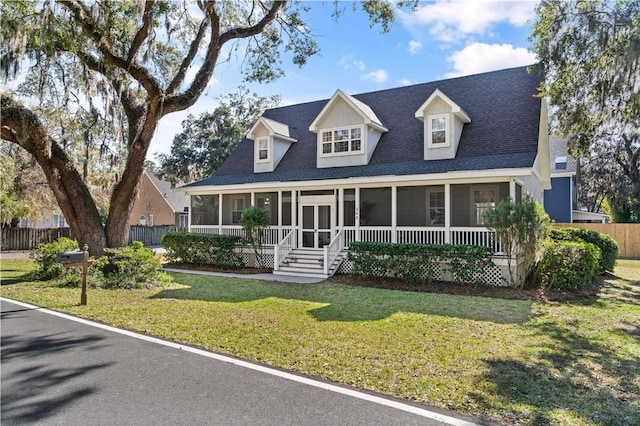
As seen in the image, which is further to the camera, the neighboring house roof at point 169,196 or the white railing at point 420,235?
the neighboring house roof at point 169,196

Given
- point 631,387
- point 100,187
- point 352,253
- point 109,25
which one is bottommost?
point 631,387

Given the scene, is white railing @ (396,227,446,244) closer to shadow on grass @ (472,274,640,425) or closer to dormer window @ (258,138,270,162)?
shadow on grass @ (472,274,640,425)

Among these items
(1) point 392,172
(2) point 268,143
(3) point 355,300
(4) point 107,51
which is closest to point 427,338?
(3) point 355,300

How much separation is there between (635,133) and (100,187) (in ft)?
118

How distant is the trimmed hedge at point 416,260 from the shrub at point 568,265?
4.71 feet

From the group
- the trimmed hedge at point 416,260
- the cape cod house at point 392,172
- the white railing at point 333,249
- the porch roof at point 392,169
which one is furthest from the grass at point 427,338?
the porch roof at point 392,169

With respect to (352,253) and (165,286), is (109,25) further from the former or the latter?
(352,253)

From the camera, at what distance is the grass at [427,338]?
389cm

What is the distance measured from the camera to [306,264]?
45.2ft

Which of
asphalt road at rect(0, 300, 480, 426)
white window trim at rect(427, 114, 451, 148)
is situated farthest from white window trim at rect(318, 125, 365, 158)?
asphalt road at rect(0, 300, 480, 426)

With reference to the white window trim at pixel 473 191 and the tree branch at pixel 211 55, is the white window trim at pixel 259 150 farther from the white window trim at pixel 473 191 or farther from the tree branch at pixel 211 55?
the white window trim at pixel 473 191

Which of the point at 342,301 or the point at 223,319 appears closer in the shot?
the point at 223,319

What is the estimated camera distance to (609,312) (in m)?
7.90

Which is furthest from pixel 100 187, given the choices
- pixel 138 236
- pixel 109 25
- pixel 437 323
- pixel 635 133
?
pixel 635 133
